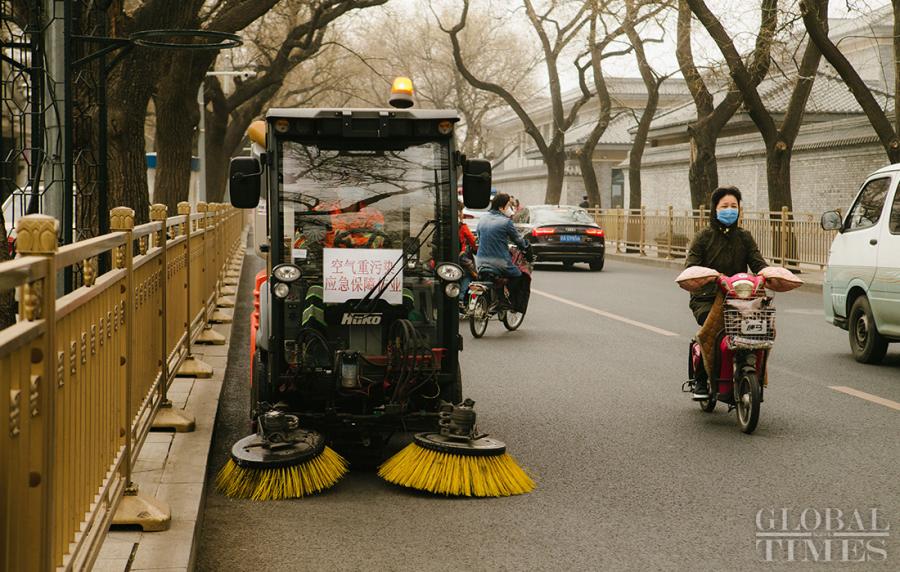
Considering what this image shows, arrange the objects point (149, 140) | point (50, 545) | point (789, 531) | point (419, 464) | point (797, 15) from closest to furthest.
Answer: point (50, 545) < point (789, 531) < point (419, 464) < point (797, 15) < point (149, 140)

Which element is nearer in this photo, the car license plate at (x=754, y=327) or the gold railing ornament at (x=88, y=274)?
the gold railing ornament at (x=88, y=274)

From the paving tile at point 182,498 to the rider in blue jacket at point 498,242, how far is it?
864 centimetres

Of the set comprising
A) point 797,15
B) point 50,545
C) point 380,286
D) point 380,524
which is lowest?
point 380,524

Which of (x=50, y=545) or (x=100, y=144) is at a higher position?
(x=100, y=144)

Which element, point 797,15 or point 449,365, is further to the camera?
point 797,15

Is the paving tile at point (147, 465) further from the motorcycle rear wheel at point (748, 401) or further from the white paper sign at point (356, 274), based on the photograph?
the motorcycle rear wheel at point (748, 401)

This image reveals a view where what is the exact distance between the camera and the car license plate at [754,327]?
8.09 meters

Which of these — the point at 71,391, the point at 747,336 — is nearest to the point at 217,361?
the point at 747,336

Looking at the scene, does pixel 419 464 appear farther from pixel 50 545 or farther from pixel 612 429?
pixel 50 545

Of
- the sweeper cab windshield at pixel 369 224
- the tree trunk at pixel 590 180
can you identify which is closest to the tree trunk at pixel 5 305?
the sweeper cab windshield at pixel 369 224

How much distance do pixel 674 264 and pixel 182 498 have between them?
86.3 feet

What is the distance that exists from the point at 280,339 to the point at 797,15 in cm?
1648

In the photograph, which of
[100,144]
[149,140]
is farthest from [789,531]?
[149,140]

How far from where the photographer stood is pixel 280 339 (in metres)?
7.14
